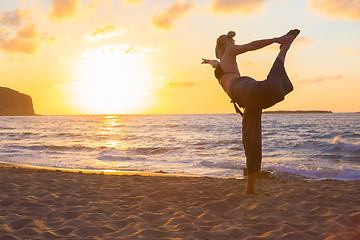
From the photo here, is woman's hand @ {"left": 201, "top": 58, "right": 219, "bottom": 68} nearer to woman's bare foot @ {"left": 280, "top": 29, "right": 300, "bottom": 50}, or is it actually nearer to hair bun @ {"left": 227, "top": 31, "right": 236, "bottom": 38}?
hair bun @ {"left": 227, "top": 31, "right": 236, "bottom": 38}

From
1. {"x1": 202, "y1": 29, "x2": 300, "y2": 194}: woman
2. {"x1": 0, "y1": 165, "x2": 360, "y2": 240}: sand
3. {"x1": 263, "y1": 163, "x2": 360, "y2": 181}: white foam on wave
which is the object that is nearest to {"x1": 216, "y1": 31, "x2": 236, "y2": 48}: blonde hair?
{"x1": 202, "y1": 29, "x2": 300, "y2": 194}: woman

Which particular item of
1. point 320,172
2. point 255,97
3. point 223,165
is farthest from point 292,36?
point 223,165

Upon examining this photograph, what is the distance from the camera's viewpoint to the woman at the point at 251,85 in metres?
3.92

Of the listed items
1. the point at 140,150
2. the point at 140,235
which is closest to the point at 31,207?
the point at 140,235

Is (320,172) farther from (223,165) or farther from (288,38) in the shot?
(288,38)

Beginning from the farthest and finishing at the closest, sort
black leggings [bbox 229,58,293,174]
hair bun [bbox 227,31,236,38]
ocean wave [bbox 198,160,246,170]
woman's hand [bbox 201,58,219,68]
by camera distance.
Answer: ocean wave [bbox 198,160,246,170] < woman's hand [bbox 201,58,219,68] < hair bun [bbox 227,31,236,38] < black leggings [bbox 229,58,293,174]

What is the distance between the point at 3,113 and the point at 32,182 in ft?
677

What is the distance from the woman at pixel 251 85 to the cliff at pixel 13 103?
205338 millimetres

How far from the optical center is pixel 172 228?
371 cm

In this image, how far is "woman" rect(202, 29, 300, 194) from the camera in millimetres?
3922

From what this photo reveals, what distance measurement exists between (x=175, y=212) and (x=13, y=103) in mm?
209550

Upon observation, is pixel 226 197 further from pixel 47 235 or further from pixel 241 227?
pixel 47 235

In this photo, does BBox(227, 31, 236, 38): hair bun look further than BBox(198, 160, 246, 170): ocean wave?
No

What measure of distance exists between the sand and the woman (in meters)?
0.89
